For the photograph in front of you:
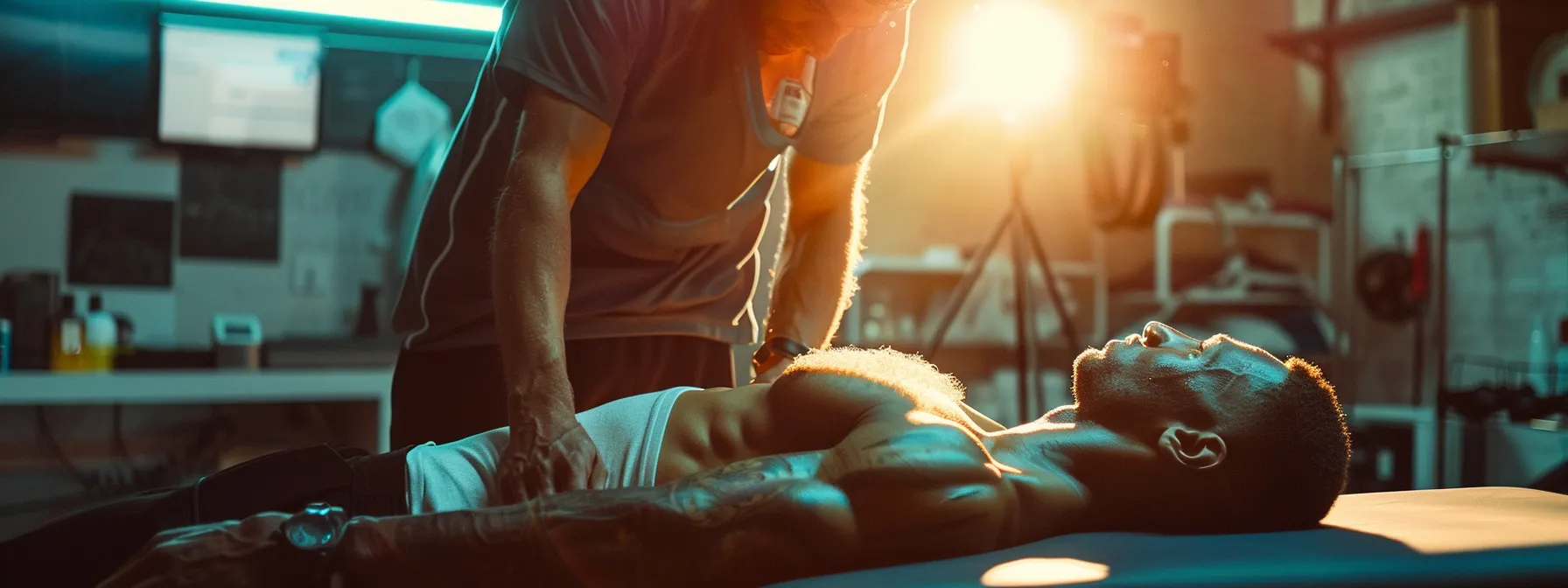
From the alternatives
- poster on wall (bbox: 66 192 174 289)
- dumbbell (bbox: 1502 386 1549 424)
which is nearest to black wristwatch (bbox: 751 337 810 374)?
poster on wall (bbox: 66 192 174 289)

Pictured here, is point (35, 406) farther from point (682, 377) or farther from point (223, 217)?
point (682, 377)

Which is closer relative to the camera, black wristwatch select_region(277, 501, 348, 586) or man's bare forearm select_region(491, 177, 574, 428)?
black wristwatch select_region(277, 501, 348, 586)

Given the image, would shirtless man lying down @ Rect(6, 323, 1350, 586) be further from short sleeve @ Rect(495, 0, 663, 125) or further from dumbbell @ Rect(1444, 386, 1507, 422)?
dumbbell @ Rect(1444, 386, 1507, 422)

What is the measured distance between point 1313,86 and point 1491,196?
1.05 m

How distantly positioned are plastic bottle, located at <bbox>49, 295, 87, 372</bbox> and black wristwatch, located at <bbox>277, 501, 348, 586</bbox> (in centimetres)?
223

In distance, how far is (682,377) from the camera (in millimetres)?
1483

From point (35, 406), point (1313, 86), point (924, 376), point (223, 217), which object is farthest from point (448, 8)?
point (1313, 86)

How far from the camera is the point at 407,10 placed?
3.22 meters

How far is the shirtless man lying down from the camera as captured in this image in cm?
86

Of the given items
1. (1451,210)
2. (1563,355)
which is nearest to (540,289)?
(1563,355)

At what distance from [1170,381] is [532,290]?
67 cm

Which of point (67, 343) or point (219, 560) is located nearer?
point (219, 560)

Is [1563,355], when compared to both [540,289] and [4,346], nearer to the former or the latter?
[540,289]

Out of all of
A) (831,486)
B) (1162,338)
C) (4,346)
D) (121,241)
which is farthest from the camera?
(121,241)
